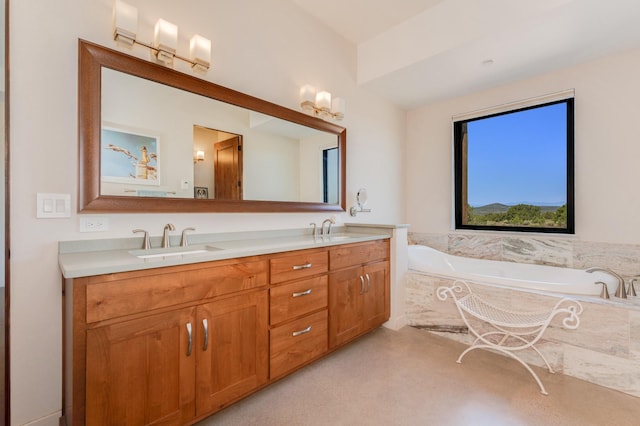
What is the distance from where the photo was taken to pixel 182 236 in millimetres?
1816

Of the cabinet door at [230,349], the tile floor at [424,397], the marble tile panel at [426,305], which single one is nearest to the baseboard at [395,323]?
the marble tile panel at [426,305]

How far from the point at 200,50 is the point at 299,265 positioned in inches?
58.1

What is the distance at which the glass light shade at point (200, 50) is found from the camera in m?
1.79

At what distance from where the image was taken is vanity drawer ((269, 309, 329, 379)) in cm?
176

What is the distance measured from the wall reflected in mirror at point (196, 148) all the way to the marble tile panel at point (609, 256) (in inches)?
97.5

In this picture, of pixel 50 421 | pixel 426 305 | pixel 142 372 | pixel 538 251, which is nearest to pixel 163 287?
pixel 142 372

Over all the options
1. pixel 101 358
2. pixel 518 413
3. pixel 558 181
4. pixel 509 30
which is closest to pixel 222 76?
pixel 101 358

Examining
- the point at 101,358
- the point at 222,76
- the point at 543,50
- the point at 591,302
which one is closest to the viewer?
the point at 101,358

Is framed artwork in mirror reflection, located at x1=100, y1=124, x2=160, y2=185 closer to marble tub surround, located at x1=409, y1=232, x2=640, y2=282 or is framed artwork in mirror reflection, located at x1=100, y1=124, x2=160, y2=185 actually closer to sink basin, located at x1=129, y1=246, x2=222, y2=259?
sink basin, located at x1=129, y1=246, x2=222, y2=259

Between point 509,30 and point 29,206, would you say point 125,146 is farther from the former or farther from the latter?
point 509,30

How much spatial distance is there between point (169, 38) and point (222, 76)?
16.9 inches

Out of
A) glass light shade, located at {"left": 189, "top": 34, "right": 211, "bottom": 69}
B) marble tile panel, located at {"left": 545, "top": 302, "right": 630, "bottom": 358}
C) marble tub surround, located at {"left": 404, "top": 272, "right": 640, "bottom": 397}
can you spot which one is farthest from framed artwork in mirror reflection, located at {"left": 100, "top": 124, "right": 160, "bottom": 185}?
marble tile panel, located at {"left": 545, "top": 302, "right": 630, "bottom": 358}

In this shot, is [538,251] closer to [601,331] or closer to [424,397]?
[601,331]

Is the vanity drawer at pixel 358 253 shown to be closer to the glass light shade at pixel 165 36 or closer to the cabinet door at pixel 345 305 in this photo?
the cabinet door at pixel 345 305
